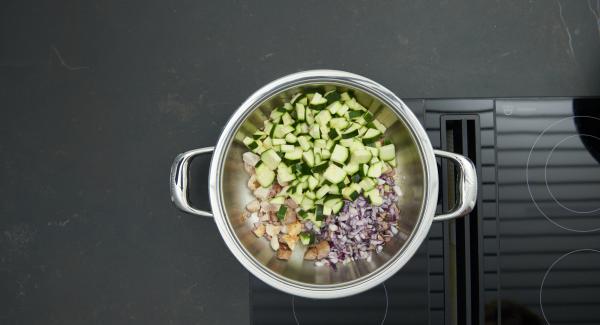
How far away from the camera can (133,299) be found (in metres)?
1.20

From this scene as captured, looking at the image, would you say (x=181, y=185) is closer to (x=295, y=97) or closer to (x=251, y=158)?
(x=251, y=158)

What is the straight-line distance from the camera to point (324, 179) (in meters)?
0.99

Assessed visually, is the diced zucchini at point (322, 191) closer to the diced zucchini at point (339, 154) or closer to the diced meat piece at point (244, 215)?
the diced zucchini at point (339, 154)

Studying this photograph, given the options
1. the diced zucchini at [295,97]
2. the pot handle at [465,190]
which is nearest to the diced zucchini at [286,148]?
the diced zucchini at [295,97]

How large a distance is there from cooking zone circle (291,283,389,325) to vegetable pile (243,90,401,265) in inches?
5.2

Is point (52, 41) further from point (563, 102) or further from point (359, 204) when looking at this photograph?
point (563, 102)

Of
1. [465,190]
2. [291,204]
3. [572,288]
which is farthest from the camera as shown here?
[572,288]

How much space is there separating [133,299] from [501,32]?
1.24 metres

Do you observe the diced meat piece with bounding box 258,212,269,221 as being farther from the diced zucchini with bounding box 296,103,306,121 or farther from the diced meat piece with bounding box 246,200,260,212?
the diced zucchini with bounding box 296,103,306,121

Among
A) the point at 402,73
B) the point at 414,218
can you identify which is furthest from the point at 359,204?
the point at 402,73

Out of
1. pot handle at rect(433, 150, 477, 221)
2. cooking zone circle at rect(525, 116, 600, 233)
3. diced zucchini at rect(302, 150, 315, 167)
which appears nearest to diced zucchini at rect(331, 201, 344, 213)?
diced zucchini at rect(302, 150, 315, 167)

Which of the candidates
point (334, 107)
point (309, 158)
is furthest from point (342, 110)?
point (309, 158)

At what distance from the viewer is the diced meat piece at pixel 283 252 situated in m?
1.03

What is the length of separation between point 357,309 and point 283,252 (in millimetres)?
255
